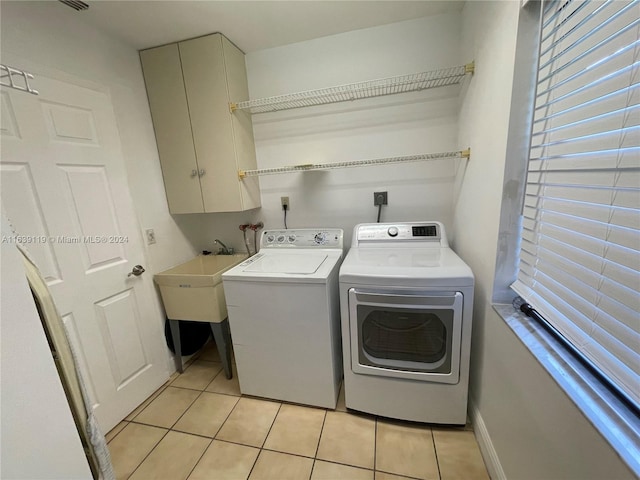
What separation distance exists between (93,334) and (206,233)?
3.74ft

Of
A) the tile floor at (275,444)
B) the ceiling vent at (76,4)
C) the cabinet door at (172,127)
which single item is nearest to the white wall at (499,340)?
the tile floor at (275,444)

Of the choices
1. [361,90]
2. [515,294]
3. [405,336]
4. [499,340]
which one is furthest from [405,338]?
[361,90]

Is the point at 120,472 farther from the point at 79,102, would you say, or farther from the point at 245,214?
the point at 79,102

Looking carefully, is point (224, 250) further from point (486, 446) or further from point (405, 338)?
point (486, 446)

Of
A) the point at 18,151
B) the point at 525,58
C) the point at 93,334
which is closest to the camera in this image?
the point at 525,58

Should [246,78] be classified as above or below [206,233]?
above

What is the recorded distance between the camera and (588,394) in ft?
2.28

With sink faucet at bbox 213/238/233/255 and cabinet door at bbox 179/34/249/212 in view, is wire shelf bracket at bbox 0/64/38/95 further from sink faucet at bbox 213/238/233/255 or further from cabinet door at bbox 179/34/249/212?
sink faucet at bbox 213/238/233/255

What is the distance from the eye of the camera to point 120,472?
4.55 ft

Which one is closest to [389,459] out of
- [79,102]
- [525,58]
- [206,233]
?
[525,58]

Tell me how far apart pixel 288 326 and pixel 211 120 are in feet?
5.02

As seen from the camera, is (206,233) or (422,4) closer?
(422,4)

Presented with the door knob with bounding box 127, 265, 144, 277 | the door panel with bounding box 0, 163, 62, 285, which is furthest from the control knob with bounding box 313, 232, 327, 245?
the door panel with bounding box 0, 163, 62, 285

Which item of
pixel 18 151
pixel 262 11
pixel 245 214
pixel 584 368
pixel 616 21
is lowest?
pixel 584 368
